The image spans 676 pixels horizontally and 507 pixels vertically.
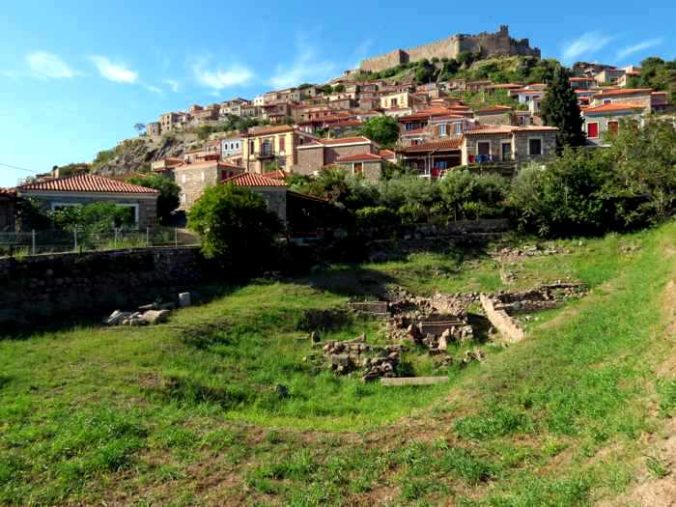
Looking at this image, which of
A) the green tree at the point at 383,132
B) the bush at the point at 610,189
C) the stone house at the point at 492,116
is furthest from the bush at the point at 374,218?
the stone house at the point at 492,116

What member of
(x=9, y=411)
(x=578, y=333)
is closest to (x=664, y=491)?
(x=578, y=333)

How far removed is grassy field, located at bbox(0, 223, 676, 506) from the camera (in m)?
7.25

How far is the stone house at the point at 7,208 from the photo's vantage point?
22516 mm

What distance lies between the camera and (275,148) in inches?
2162

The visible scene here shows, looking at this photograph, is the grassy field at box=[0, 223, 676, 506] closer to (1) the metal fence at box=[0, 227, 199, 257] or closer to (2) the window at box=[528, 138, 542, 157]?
(1) the metal fence at box=[0, 227, 199, 257]

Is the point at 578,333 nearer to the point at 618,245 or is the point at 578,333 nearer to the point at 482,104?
the point at 618,245

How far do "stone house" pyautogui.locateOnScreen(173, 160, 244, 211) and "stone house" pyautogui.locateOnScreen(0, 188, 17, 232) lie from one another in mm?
11854

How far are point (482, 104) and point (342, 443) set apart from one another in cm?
7770

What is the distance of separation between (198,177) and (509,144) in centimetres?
2400

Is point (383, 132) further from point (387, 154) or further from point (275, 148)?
point (275, 148)

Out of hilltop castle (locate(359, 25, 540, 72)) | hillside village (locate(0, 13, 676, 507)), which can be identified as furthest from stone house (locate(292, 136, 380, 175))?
hilltop castle (locate(359, 25, 540, 72))

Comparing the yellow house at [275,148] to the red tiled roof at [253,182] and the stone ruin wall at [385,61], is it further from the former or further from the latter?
the stone ruin wall at [385,61]

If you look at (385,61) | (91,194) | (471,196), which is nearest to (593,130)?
(471,196)

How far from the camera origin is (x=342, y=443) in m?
9.09
